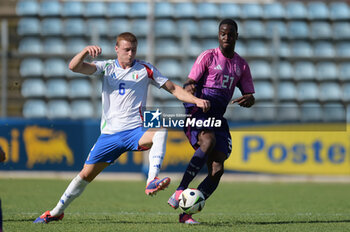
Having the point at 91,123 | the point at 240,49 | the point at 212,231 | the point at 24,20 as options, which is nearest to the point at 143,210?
the point at 212,231

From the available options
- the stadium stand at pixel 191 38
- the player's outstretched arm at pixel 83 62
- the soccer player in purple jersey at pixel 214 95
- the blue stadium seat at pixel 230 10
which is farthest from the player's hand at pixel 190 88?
the blue stadium seat at pixel 230 10

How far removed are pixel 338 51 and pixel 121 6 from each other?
279 inches

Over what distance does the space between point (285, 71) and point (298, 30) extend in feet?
6.44

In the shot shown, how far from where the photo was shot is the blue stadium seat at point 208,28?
60.8ft

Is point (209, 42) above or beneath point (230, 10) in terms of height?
beneath

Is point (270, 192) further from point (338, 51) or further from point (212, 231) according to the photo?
point (338, 51)

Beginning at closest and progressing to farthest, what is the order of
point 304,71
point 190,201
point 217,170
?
point 190,201 < point 217,170 < point 304,71

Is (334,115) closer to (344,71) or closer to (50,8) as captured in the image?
(344,71)

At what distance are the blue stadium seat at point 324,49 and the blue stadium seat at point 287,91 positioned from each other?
1741 millimetres

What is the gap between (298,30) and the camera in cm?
1922

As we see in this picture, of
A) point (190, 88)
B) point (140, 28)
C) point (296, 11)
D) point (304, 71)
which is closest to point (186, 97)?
point (190, 88)

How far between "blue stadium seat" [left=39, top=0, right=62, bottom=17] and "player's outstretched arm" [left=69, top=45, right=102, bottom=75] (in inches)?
527

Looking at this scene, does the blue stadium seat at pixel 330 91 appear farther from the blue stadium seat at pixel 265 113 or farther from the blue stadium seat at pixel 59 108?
the blue stadium seat at pixel 59 108

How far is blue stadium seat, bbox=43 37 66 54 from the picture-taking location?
710 inches
